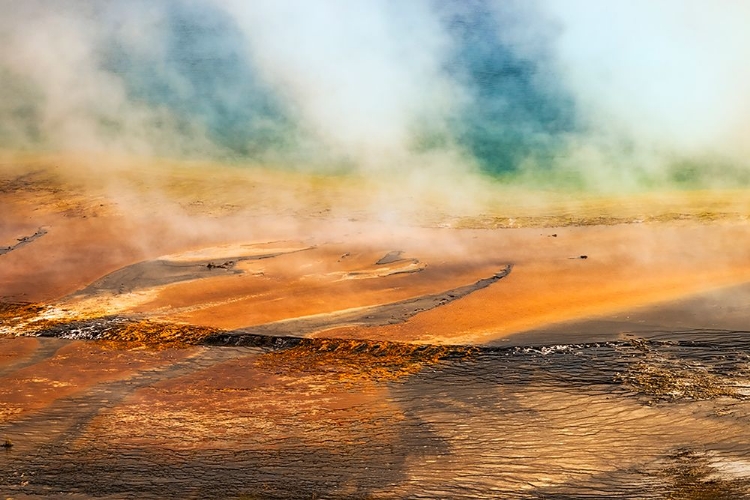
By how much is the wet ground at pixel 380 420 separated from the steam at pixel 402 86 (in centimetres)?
433

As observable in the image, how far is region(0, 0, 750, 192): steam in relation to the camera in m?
9.20

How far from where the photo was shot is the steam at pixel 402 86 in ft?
30.2

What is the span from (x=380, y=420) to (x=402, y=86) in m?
7.42

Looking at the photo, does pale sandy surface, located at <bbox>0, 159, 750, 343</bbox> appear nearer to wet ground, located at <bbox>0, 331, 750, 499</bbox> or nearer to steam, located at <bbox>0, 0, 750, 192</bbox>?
wet ground, located at <bbox>0, 331, 750, 499</bbox>

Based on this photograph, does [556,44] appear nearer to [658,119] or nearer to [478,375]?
[658,119]

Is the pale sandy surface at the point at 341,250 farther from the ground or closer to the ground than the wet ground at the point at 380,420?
farther from the ground

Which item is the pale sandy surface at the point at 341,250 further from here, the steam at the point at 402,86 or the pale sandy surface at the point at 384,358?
the steam at the point at 402,86

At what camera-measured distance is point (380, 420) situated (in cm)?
357

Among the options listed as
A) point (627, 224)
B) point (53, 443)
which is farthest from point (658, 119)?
point (53, 443)

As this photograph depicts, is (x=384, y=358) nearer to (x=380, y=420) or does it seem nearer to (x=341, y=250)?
(x=380, y=420)

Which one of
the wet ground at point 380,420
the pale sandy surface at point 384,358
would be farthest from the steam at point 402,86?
the wet ground at point 380,420

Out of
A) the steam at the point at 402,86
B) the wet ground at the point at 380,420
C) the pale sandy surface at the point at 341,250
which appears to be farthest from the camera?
the steam at the point at 402,86

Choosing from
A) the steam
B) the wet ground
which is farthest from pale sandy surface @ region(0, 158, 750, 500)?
the steam

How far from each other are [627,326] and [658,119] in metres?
5.57
